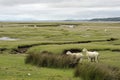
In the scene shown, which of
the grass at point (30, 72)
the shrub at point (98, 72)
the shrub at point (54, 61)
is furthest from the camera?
the shrub at point (54, 61)

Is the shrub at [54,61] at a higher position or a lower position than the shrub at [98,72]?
lower

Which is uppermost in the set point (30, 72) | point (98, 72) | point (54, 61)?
point (98, 72)

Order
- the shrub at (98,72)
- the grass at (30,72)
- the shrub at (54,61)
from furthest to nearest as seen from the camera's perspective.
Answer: the shrub at (54,61) → the grass at (30,72) → the shrub at (98,72)

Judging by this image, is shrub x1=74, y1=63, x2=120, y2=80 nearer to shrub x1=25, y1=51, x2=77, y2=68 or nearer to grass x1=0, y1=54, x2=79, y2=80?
grass x1=0, y1=54, x2=79, y2=80

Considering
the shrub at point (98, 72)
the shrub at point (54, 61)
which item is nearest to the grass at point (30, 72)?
the shrub at point (54, 61)

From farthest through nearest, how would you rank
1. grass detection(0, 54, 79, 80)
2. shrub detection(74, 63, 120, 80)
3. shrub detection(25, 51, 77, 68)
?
shrub detection(25, 51, 77, 68) → grass detection(0, 54, 79, 80) → shrub detection(74, 63, 120, 80)

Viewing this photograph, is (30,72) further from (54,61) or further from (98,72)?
(98,72)

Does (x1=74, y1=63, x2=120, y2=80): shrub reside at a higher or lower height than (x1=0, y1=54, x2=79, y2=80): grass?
higher

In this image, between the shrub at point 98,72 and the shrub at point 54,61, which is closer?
the shrub at point 98,72

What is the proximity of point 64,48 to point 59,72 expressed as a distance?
1404 centimetres

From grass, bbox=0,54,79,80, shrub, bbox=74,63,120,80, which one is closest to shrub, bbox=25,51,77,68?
grass, bbox=0,54,79,80

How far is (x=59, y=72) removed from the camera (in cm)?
2609

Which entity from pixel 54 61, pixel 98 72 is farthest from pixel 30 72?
pixel 98 72

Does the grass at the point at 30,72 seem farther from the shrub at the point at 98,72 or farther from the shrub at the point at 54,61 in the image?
the shrub at the point at 98,72
